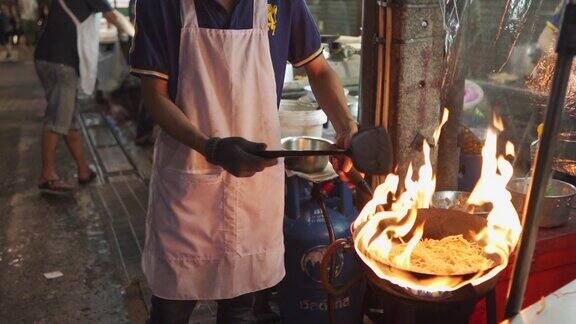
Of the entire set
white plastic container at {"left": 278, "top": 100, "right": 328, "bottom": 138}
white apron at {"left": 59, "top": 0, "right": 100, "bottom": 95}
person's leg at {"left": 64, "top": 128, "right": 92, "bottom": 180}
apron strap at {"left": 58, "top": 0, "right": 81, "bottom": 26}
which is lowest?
person's leg at {"left": 64, "top": 128, "right": 92, "bottom": 180}

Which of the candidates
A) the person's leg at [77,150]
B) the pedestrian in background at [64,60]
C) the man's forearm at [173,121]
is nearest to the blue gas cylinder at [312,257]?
the man's forearm at [173,121]

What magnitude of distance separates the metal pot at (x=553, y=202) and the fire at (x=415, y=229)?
59 centimetres

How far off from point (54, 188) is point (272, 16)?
4.86 meters

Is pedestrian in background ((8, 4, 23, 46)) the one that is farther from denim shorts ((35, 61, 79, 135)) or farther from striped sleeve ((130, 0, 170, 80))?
striped sleeve ((130, 0, 170, 80))

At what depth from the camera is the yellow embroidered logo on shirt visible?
272 centimetres

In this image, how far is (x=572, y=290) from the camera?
6.61 ft

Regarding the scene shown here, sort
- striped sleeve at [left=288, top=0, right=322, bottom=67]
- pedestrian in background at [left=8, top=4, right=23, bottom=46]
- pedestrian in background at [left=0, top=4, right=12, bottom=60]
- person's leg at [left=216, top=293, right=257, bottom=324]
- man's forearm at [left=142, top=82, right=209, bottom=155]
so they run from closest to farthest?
man's forearm at [left=142, top=82, right=209, bottom=155] < striped sleeve at [left=288, top=0, right=322, bottom=67] < person's leg at [left=216, top=293, right=257, bottom=324] < pedestrian in background at [left=0, top=4, right=12, bottom=60] < pedestrian in background at [left=8, top=4, right=23, bottom=46]

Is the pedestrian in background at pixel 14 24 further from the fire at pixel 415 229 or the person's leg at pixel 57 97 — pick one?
the fire at pixel 415 229

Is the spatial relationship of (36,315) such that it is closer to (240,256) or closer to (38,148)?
(240,256)

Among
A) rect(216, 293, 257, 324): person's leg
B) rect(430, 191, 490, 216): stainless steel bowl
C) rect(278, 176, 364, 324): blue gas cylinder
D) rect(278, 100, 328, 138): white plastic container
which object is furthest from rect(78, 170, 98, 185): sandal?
rect(430, 191, 490, 216): stainless steel bowl

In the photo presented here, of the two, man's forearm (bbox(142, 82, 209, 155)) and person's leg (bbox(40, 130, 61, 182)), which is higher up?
man's forearm (bbox(142, 82, 209, 155))

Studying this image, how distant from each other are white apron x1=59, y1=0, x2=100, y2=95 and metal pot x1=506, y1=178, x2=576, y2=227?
16.3 feet

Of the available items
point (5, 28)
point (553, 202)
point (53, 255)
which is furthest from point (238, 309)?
point (5, 28)

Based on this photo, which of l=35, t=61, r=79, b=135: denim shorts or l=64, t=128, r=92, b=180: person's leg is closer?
l=35, t=61, r=79, b=135: denim shorts
